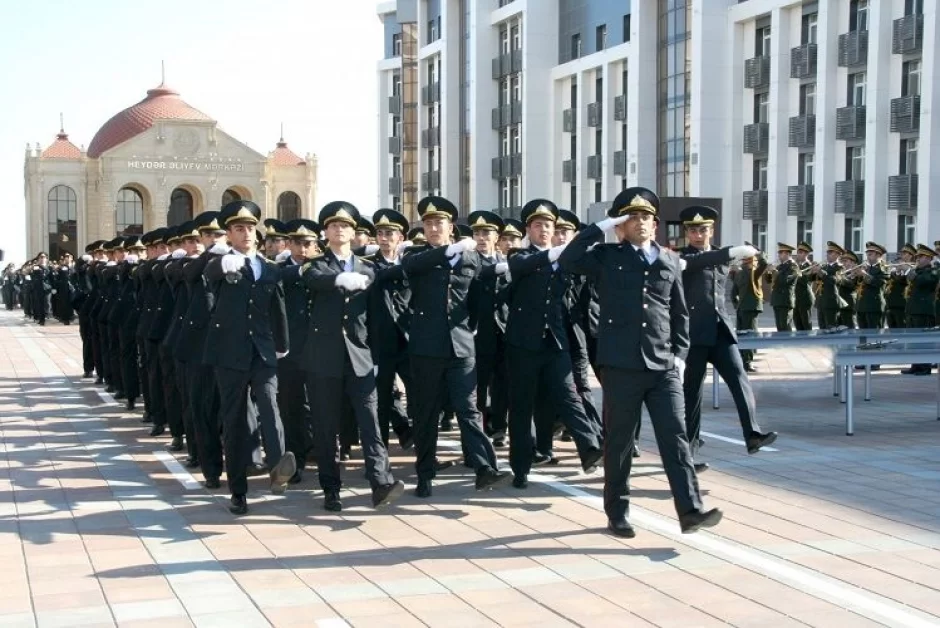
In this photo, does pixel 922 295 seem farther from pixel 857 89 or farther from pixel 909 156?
pixel 857 89

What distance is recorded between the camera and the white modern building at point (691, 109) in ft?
117

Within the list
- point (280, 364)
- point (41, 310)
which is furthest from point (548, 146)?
point (280, 364)

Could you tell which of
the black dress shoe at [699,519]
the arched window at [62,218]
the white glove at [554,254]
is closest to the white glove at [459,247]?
the white glove at [554,254]

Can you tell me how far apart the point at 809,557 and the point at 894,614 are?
111 cm

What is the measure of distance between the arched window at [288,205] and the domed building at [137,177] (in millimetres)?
985

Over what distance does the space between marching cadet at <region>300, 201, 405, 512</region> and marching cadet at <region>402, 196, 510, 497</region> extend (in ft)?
1.39

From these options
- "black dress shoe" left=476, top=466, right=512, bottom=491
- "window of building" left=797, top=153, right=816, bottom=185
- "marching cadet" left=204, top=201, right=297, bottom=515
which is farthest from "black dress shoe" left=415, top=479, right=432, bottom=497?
"window of building" left=797, top=153, right=816, bottom=185

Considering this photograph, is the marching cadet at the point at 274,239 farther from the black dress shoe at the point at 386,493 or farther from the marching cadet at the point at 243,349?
the black dress shoe at the point at 386,493

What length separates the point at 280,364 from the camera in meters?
9.95

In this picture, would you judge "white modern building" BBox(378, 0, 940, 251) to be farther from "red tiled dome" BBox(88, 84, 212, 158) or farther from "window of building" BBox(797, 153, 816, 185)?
"red tiled dome" BBox(88, 84, 212, 158)

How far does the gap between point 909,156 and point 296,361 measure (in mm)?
29992

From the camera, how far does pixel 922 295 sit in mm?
18109

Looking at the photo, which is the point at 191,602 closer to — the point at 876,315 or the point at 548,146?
the point at 876,315

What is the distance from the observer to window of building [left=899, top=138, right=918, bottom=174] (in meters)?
35.2
